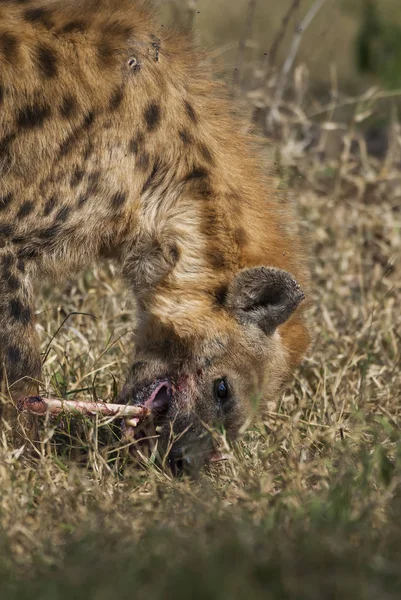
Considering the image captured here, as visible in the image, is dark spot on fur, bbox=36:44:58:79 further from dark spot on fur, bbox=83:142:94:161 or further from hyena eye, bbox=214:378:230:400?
hyena eye, bbox=214:378:230:400

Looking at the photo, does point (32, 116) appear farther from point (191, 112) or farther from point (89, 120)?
point (191, 112)

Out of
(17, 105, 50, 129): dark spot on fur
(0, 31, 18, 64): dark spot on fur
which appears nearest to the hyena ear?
(17, 105, 50, 129): dark spot on fur

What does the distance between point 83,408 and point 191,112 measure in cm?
140

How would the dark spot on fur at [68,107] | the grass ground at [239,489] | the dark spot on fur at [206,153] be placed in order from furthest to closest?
the dark spot on fur at [206,153] → the dark spot on fur at [68,107] → the grass ground at [239,489]

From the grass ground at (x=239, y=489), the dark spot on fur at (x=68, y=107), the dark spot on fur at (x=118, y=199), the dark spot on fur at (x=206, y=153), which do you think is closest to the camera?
the grass ground at (x=239, y=489)

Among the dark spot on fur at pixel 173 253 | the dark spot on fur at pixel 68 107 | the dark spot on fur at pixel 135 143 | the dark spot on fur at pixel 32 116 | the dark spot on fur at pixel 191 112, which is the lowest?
the dark spot on fur at pixel 173 253

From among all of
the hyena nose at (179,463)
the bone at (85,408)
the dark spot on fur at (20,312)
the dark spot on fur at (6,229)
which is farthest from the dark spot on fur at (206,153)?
the hyena nose at (179,463)

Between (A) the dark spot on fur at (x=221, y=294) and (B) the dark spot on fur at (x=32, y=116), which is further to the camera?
(A) the dark spot on fur at (x=221, y=294)

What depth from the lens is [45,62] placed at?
14.4ft

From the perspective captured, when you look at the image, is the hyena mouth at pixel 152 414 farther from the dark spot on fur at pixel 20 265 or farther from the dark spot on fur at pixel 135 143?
the dark spot on fur at pixel 135 143

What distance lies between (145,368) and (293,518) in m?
1.39

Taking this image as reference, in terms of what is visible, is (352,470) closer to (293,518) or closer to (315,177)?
(293,518)

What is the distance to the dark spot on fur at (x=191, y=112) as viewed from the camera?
461cm

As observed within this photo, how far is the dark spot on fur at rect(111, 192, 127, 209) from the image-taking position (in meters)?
4.49
